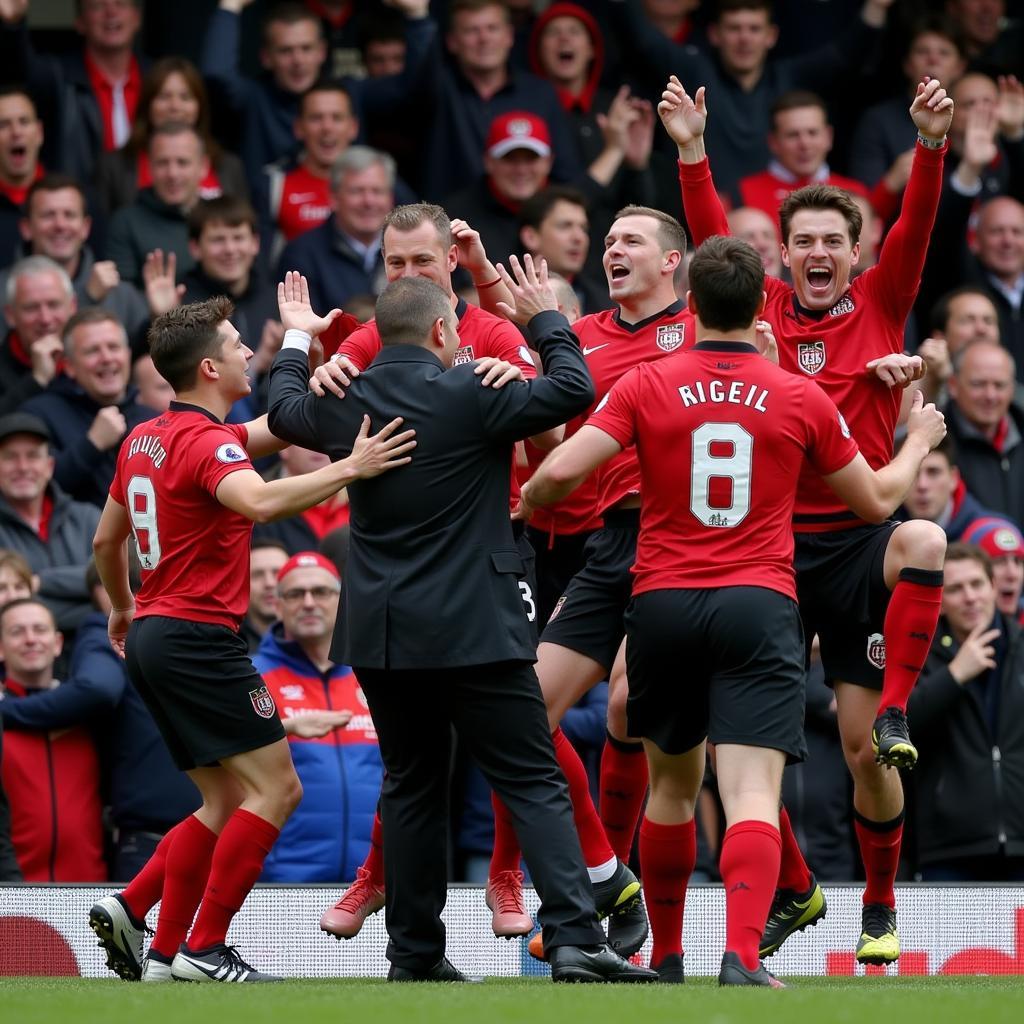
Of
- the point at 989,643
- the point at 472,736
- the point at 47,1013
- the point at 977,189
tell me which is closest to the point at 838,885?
the point at 989,643

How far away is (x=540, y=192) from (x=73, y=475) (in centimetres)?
335

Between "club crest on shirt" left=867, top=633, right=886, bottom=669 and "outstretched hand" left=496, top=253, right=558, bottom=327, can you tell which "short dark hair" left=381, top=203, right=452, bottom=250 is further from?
"club crest on shirt" left=867, top=633, right=886, bottom=669

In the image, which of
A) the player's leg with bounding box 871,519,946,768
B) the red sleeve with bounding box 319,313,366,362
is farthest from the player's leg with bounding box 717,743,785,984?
the red sleeve with bounding box 319,313,366,362

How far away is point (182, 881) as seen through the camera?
7.91 metres

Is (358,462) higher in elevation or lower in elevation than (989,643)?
higher

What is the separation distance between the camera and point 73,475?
11266mm

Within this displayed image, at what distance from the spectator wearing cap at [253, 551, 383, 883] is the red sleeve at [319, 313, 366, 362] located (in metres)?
A: 1.52

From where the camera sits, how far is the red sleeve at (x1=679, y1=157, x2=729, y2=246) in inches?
326

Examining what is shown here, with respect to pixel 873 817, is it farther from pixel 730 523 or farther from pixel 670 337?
pixel 670 337

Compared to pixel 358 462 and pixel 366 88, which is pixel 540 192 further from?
pixel 358 462

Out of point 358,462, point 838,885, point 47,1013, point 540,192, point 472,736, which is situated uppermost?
point 540,192

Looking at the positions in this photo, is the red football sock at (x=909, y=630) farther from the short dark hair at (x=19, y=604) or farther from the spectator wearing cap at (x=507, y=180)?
the spectator wearing cap at (x=507, y=180)

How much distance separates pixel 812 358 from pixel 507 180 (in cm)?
528

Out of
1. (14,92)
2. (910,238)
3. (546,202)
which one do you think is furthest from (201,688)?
(14,92)
